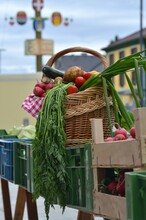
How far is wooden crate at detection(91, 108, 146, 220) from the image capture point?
122 inches

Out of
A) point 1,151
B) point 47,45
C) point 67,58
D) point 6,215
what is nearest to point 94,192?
point 1,151

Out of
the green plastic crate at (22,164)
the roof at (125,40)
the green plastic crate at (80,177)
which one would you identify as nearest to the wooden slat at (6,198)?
the green plastic crate at (22,164)

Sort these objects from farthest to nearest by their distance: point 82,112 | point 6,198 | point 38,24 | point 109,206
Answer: point 38,24 < point 6,198 < point 82,112 < point 109,206

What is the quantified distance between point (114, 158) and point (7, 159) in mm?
2143

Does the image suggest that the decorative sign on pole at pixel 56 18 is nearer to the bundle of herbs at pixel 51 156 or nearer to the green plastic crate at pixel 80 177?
the bundle of herbs at pixel 51 156

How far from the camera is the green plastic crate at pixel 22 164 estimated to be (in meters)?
4.61

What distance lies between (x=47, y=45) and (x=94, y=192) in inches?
923

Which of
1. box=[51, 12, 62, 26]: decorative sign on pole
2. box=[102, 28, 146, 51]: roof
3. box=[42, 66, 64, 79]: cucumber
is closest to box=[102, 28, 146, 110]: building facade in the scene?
box=[102, 28, 146, 51]: roof

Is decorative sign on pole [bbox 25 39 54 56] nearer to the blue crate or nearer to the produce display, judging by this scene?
the blue crate

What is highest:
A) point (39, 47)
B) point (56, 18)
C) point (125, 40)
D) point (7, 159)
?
point (125, 40)

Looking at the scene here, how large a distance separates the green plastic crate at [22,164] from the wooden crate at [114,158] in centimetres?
104

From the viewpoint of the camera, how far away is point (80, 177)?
3828 millimetres

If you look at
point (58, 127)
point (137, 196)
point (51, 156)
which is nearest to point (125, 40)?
point (58, 127)

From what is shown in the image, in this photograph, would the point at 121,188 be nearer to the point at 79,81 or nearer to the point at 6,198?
the point at 79,81
